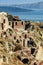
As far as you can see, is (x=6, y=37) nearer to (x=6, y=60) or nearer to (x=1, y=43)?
(x=1, y=43)

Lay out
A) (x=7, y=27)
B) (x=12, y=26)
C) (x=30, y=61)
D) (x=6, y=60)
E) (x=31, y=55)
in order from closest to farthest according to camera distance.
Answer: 1. (x=6, y=60)
2. (x=30, y=61)
3. (x=31, y=55)
4. (x=7, y=27)
5. (x=12, y=26)

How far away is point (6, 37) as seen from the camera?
37969mm

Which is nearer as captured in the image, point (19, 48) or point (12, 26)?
point (19, 48)

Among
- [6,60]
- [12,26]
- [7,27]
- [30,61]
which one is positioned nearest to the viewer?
[6,60]

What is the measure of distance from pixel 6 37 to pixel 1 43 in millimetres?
2942

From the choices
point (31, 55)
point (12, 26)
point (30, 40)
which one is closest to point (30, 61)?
point (31, 55)

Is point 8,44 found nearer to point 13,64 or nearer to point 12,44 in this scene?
point 12,44

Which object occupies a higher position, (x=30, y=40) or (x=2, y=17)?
(x=2, y=17)

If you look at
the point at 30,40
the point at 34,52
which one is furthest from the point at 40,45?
the point at 34,52

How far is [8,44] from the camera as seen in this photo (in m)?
35.9

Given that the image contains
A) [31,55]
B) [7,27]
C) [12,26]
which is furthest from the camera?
[12,26]

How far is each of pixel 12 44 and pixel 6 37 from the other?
4.45 ft

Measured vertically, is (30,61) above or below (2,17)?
below

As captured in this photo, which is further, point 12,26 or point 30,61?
point 12,26
